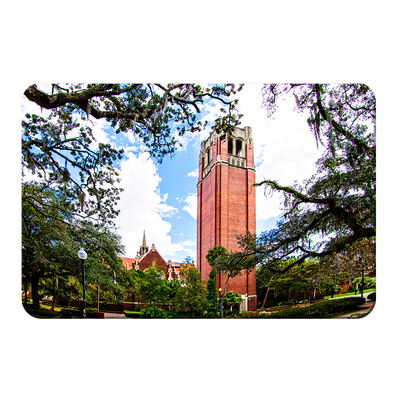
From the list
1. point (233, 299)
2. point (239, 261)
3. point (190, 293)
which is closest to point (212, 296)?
point (233, 299)

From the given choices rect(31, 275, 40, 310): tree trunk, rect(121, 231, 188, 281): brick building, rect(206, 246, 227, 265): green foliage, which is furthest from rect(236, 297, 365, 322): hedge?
rect(31, 275, 40, 310): tree trunk

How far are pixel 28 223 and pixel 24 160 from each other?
961 mm

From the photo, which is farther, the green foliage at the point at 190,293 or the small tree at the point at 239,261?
the green foliage at the point at 190,293

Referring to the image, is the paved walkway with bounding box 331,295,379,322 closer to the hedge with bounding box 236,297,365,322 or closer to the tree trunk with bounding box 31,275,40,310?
the hedge with bounding box 236,297,365,322

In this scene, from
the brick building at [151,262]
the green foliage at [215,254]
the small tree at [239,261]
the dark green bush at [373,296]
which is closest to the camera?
the dark green bush at [373,296]

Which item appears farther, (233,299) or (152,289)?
(152,289)

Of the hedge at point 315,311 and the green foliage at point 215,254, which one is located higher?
the green foliage at point 215,254

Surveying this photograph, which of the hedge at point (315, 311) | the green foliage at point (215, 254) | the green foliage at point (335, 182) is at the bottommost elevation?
the hedge at point (315, 311)

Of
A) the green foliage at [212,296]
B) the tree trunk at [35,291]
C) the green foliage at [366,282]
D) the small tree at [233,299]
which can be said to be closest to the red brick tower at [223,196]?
the green foliage at [212,296]

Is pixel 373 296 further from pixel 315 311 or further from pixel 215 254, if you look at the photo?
pixel 215 254

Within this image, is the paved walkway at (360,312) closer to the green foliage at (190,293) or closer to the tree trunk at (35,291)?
the green foliage at (190,293)

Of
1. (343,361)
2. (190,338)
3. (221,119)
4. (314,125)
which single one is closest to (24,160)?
(221,119)

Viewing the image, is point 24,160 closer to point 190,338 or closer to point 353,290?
point 190,338

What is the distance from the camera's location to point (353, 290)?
3.25 m
